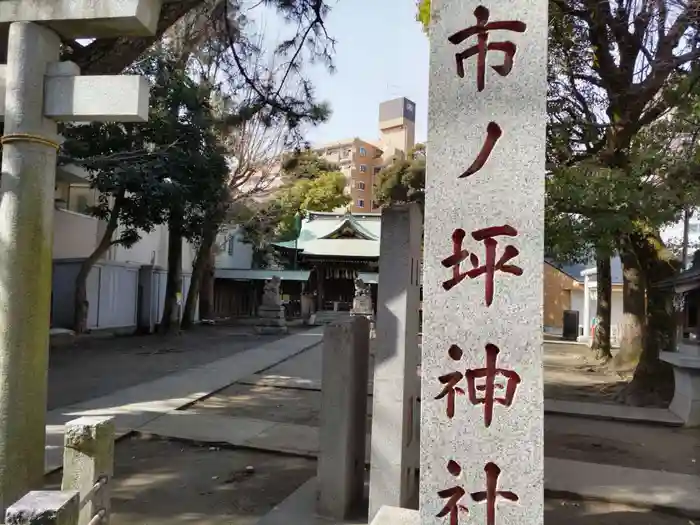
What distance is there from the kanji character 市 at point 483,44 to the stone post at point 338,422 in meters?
2.28

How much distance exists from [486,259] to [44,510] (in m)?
2.19

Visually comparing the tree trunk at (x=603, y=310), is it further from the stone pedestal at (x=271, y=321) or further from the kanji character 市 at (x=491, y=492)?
the kanji character 市 at (x=491, y=492)

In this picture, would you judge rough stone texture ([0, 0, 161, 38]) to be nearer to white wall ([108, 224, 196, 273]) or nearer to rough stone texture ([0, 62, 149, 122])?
rough stone texture ([0, 62, 149, 122])

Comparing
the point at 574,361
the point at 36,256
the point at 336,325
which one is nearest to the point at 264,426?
the point at 336,325

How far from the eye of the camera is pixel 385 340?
4320 millimetres

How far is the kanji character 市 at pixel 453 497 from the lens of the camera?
2742 millimetres

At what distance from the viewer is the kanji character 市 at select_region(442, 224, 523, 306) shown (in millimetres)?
2746

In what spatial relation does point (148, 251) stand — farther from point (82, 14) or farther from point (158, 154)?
point (82, 14)

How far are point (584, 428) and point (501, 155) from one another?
271 inches

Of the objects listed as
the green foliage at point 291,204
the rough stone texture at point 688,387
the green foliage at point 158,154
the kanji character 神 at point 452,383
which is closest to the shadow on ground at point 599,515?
the kanji character 神 at point 452,383

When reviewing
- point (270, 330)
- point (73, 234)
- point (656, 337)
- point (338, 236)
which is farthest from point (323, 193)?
point (656, 337)

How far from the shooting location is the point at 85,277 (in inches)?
627

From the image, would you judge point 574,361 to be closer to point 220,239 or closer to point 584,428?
point 584,428

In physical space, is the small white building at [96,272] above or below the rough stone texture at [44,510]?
above
